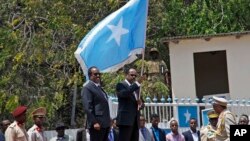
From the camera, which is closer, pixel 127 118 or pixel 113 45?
pixel 127 118

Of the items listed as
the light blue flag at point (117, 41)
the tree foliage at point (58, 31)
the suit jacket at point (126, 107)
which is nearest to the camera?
the suit jacket at point (126, 107)

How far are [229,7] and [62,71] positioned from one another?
202 inches

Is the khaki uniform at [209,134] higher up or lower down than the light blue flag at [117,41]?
lower down

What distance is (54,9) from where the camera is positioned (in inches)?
826

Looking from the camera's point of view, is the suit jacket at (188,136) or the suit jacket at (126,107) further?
the suit jacket at (188,136)

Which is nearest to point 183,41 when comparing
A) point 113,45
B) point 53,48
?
point 53,48

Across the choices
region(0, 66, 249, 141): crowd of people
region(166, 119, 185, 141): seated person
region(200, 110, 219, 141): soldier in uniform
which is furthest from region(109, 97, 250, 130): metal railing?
region(0, 66, 249, 141): crowd of people

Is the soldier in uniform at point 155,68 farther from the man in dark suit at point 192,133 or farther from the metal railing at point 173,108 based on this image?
the man in dark suit at point 192,133

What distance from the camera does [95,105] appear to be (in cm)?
1161

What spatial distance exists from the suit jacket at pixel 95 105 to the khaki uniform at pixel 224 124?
206 centimetres

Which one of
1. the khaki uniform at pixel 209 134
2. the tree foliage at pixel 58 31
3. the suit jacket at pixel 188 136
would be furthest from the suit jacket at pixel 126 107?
the tree foliage at pixel 58 31

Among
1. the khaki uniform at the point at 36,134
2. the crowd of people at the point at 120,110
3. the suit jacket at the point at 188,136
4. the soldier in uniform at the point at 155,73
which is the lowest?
the suit jacket at the point at 188,136

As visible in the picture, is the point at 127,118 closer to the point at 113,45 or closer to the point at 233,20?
the point at 113,45

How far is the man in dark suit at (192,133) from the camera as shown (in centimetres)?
1534
